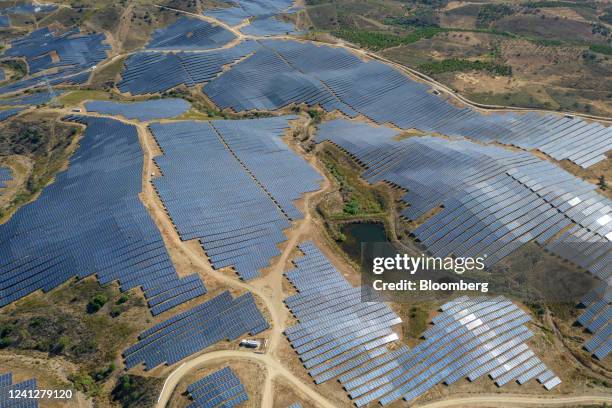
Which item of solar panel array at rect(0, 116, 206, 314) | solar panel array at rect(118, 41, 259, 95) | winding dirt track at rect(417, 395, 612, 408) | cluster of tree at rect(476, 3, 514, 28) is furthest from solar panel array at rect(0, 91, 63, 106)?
cluster of tree at rect(476, 3, 514, 28)

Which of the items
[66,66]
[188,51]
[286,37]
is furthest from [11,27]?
[286,37]

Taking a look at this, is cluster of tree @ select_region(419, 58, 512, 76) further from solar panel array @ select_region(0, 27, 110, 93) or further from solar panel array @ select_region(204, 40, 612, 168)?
solar panel array @ select_region(0, 27, 110, 93)

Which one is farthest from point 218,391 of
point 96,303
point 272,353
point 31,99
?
point 31,99

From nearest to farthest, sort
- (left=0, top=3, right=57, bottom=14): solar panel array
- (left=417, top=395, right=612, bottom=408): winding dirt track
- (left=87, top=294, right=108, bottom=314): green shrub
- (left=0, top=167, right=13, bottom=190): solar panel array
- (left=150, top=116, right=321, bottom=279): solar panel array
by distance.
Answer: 1. (left=417, top=395, right=612, bottom=408): winding dirt track
2. (left=87, top=294, right=108, bottom=314): green shrub
3. (left=150, top=116, right=321, bottom=279): solar panel array
4. (left=0, top=167, right=13, bottom=190): solar panel array
5. (left=0, top=3, right=57, bottom=14): solar panel array

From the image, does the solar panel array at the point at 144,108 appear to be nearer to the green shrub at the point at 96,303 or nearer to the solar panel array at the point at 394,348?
the green shrub at the point at 96,303

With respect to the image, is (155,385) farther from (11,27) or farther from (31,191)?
(11,27)

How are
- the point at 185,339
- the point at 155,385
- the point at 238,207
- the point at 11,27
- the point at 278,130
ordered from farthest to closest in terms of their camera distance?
the point at 11,27 → the point at 278,130 → the point at 238,207 → the point at 185,339 → the point at 155,385

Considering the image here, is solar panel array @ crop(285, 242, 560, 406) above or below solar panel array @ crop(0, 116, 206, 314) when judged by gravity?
below
